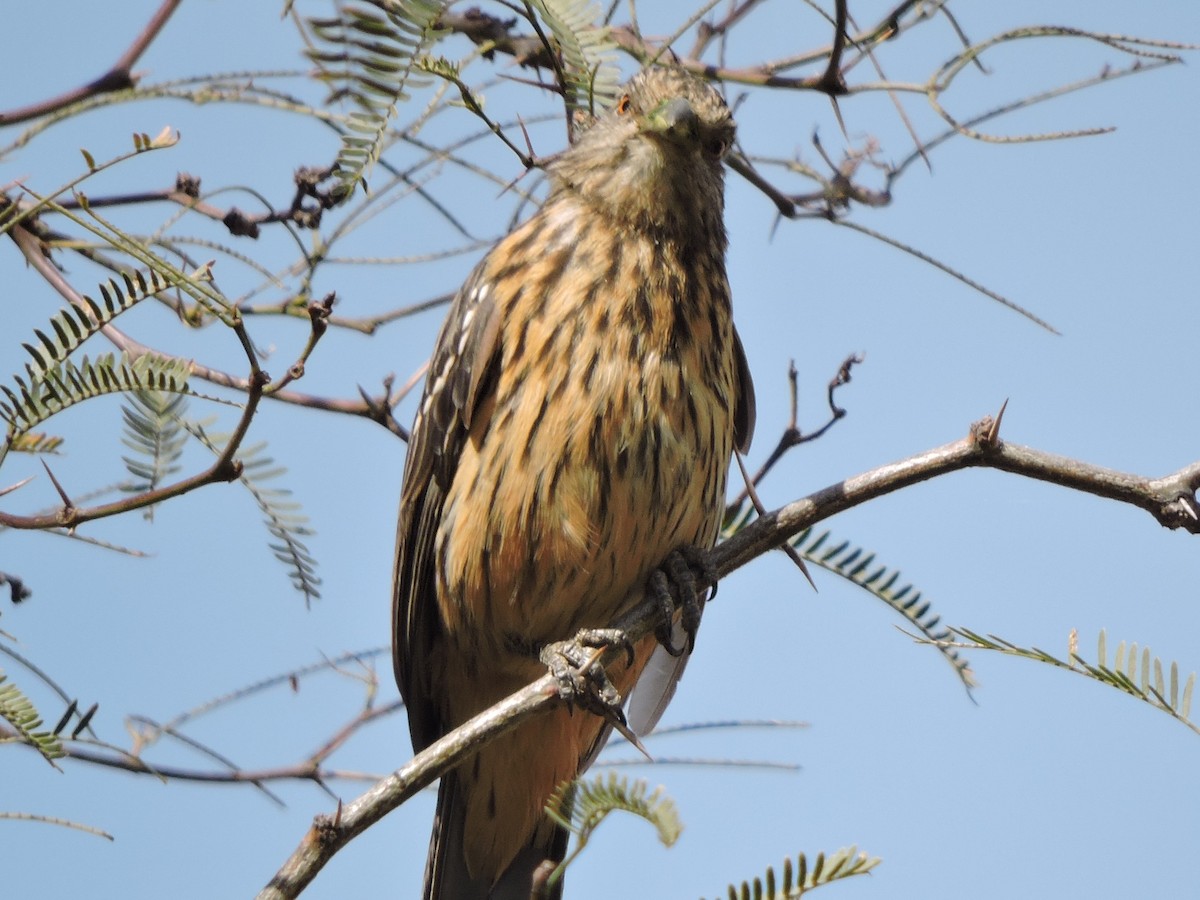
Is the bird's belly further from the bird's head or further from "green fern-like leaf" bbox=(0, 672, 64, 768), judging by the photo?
"green fern-like leaf" bbox=(0, 672, 64, 768)

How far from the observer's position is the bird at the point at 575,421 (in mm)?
4266

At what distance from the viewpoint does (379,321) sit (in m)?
4.59

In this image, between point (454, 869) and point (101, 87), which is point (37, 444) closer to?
point (101, 87)

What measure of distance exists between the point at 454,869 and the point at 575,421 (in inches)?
74.7

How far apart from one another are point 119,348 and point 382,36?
4.18ft

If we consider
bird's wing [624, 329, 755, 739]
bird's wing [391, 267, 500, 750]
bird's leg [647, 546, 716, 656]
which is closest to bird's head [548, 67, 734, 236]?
bird's wing [391, 267, 500, 750]

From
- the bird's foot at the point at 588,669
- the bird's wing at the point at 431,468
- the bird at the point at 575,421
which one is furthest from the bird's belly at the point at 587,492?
the bird's foot at the point at 588,669

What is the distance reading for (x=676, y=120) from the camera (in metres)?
4.41

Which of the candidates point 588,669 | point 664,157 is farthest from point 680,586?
point 664,157

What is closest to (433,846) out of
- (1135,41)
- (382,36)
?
(382,36)

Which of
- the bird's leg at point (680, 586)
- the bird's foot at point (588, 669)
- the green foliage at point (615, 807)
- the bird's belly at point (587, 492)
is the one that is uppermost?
the bird's belly at point (587, 492)

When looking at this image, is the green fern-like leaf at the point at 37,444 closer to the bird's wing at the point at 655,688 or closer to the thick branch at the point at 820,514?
the thick branch at the point at 820,514

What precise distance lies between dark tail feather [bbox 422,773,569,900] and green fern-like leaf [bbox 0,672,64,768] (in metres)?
2.12

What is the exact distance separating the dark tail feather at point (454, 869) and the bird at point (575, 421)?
2 cm
